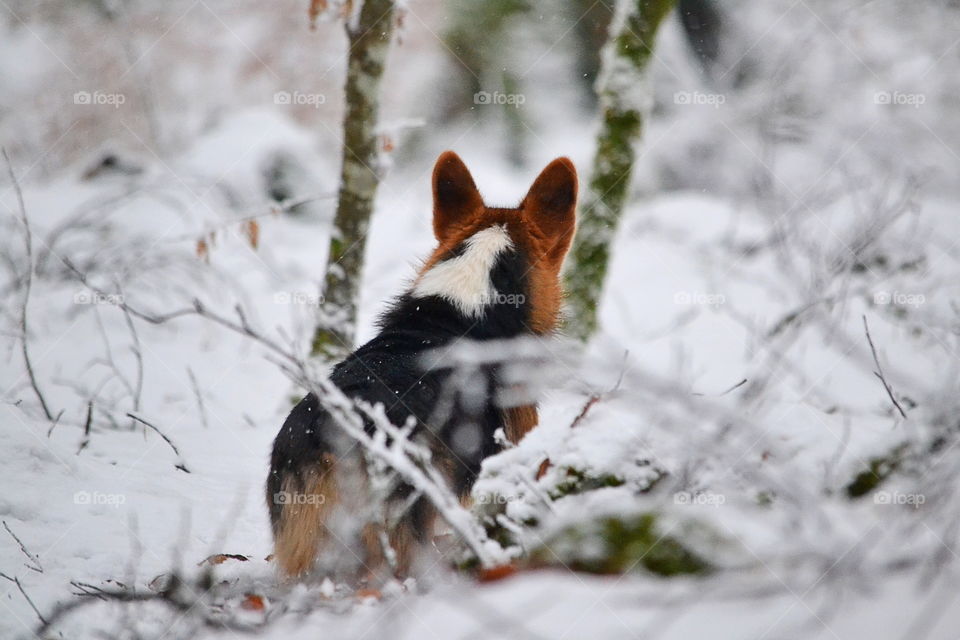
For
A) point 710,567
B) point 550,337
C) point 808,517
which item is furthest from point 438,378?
point 808,517

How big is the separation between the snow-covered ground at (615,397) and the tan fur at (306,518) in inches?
7.3

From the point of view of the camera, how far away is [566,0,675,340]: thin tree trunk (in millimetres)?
5820

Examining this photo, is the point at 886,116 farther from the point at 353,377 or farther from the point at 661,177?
the point at 353,377

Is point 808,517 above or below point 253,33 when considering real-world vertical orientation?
below

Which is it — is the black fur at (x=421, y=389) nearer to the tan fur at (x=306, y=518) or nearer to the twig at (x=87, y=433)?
the tan fur at (x=306, y=518)

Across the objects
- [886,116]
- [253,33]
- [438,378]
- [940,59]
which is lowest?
[438,378]

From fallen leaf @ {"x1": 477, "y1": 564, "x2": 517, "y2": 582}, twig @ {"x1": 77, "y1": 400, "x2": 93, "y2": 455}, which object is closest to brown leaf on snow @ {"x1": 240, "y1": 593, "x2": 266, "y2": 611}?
fallen leaf @ {"x1": 477, "y1": 564, "x2": 517, "y2": 582}

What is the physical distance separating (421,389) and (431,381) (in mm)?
97

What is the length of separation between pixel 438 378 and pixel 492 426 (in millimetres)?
408

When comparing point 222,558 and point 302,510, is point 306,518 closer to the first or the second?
point 302,510

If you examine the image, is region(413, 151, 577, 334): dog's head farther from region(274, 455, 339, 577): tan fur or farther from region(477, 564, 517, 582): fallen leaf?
region(477, 564, 517, 582): fallen leaf

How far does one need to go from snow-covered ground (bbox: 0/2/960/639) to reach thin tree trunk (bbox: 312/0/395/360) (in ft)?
1.05

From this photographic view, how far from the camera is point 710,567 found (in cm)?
229

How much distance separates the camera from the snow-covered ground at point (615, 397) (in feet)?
6.81
